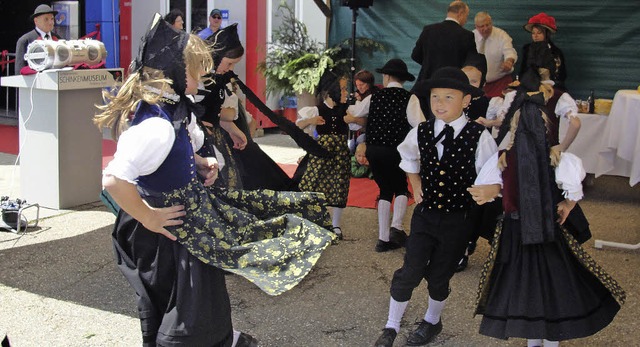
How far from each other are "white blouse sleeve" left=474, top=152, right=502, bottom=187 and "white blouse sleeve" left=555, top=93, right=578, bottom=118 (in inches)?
84.5

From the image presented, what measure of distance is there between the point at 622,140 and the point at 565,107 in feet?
6.03

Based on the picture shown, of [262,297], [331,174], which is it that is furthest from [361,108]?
[262,297]

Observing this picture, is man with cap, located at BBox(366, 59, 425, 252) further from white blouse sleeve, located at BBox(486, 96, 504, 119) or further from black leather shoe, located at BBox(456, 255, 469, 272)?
white blouse sleeve, located at BBox(486, 96, 504, 119)

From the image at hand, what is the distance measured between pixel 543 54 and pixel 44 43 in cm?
487

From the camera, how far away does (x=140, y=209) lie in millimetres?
2760

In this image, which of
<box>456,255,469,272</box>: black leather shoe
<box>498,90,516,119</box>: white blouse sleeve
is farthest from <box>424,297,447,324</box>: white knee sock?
<box>498,90,516,119</box>: white blouse sleeve

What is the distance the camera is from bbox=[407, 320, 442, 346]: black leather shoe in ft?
13.5

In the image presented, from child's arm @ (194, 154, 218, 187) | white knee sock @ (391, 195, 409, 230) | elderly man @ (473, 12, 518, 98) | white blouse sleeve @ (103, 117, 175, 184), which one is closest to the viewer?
white blouse sleeve @ (103, 117, 175, 184)

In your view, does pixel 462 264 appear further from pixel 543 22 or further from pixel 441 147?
pixel 543 22

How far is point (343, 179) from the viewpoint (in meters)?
6.09

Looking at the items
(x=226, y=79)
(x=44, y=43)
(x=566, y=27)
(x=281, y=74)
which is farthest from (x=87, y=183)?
(x=566, y=27)

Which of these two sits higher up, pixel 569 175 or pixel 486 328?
pixel 569 175

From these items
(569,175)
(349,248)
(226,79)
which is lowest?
(349,248)

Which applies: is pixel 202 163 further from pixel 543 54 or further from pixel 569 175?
pixel 543 54
